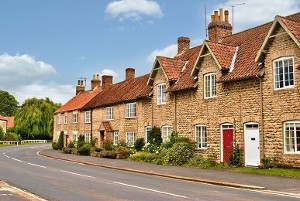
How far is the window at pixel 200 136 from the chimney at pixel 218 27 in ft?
30.0

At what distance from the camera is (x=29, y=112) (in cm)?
7744

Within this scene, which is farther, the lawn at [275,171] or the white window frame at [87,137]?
the white window frame at [87,137]

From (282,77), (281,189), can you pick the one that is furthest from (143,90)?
(281,189)

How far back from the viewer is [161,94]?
31.8m

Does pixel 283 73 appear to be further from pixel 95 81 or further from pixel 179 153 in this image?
pixel 95 81

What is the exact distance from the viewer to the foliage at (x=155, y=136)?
31.0 metres

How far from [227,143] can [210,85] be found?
4.22m

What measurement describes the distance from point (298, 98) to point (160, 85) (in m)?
13.8

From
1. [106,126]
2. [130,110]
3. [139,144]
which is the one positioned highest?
[130,110]

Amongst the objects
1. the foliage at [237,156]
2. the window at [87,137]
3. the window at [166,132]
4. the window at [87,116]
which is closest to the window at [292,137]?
the foliage at [237,156]

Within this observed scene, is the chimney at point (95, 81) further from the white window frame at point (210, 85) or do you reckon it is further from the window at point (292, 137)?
the window at point (292, 137)

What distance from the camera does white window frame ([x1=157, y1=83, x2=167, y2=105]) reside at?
1227 inches

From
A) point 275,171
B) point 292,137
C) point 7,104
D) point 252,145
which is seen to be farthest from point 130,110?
point 7,104

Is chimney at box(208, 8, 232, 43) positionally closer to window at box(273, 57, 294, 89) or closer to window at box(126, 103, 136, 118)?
window at box(126, 103, 136, 118)
